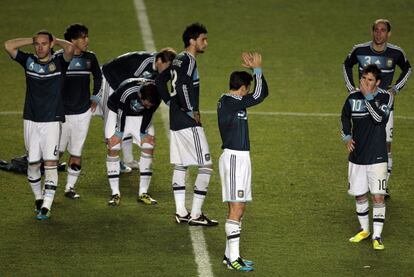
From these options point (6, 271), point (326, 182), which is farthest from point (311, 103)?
point (6, 271)

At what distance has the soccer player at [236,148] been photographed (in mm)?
10234

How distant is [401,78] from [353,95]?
2017mm

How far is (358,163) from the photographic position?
11.1 metres

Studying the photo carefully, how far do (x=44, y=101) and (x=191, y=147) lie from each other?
1.74 meters

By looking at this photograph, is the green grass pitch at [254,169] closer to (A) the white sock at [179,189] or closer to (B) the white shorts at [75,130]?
(A) the white sock at [179,189]

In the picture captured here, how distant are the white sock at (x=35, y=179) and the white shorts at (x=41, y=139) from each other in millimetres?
114

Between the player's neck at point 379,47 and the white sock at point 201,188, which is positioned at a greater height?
the player's neck at point 379,47

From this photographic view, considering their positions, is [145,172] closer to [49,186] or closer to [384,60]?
[49,186]

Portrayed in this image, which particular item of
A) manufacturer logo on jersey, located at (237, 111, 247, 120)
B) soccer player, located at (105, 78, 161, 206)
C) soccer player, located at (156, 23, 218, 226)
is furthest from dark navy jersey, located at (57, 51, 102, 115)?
manufacturer logo on jersey, located at (237, 111, 247, 120)

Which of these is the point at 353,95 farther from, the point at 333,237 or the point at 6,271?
the point at 6,271

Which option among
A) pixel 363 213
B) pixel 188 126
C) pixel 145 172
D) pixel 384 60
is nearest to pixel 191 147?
pixel 188 126

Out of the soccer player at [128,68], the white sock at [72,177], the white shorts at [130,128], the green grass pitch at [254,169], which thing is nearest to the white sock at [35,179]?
the green grass pitch at [254,169]

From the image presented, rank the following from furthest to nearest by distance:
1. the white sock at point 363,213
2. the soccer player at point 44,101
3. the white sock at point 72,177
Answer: the white sock at point 72,177, the soccer player at point 44,101, the white sock at point 363,213

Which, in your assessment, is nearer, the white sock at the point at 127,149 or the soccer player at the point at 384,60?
the soccer player at the point at 384,60
